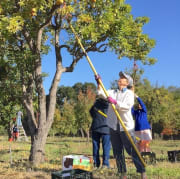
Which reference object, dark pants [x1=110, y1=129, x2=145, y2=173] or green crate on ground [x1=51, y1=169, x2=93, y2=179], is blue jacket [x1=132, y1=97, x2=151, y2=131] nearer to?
dark pants [x1=110, y1=129, x2=145, y2=173]

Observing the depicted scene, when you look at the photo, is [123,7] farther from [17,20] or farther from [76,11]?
[17,20]

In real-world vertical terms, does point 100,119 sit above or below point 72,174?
above

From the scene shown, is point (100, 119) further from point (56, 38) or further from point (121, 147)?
point (56, 38)

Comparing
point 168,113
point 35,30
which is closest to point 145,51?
point 35,30

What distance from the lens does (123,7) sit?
7.62 meters

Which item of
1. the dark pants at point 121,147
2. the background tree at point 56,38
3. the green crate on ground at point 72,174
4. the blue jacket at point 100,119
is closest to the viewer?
the green crate on ground at point 72,174

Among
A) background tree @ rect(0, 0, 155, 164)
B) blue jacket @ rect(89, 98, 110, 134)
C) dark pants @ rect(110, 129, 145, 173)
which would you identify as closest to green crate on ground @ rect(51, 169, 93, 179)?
dark pants @ rect(110, 129, 145, 173)

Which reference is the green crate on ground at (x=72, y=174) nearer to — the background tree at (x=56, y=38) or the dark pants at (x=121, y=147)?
the dark pants at (x=121, y=147)

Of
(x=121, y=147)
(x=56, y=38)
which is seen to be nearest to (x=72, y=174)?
(x=121, y=147)

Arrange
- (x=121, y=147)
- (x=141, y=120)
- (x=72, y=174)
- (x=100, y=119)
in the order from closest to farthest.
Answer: (x=72, y=174) < (x=121, y=147) < (x=100, y=119) < (x=141, y=120)

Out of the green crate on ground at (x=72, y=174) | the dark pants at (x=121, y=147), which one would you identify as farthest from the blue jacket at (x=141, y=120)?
the green crate on ground at (x=72, y=174)

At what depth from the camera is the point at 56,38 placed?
7.36 m

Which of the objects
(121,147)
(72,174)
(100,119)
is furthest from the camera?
(100,119)

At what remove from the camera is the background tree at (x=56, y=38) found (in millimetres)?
6571
